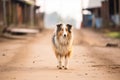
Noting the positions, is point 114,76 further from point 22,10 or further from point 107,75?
point 22,10

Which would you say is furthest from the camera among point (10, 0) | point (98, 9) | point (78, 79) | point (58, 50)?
point (98, 9)

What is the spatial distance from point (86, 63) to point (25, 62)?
199 centimetres

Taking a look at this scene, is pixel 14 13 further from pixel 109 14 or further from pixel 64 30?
pixel 64 30

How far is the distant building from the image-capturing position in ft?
114

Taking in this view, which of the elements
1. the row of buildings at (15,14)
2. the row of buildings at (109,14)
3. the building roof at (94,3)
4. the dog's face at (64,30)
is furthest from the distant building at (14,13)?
the dog's face at (64,30)

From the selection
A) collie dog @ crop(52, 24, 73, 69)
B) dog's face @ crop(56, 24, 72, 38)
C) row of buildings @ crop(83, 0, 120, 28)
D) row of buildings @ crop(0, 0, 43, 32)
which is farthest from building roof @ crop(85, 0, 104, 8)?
dog's face @ crop(56, 24, 72, 38)

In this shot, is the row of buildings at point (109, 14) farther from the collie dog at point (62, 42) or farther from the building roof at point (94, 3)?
the collie dog at point (62, 42)

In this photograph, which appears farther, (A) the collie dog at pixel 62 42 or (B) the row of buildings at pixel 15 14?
(B) the row of buildings at pixel 15 14

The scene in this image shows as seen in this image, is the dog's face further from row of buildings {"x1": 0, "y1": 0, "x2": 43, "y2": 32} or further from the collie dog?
row of buildings {"x1": 0, "y1": 0, "x2": 43, "y2": 32}

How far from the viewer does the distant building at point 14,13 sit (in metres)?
34.9

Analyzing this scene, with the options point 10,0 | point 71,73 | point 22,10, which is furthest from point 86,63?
point 22,10

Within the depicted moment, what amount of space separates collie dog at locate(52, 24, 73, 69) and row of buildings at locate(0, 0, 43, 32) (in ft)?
59.2

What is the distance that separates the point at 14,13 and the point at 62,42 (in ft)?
99.2

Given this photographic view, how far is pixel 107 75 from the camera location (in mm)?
9734
